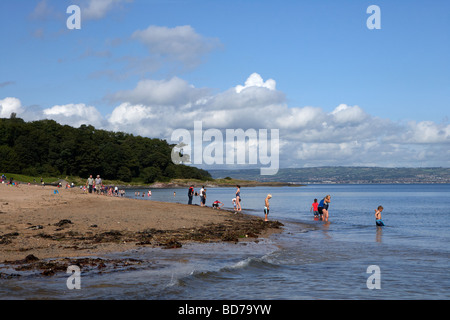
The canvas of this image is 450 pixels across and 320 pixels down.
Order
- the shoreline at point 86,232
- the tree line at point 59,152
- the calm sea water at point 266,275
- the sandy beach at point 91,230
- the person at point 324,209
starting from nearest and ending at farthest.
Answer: the calm sea water at point 266,275 < the shoreline at point 86,232 < the sandy beach at point 91,230 < the person at point 324,209 < the tree line at point 59,152

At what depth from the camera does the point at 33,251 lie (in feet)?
50.5

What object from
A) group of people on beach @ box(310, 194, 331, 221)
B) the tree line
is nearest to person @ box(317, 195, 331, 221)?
group of people on beach @ box(310, 194, 331, 221)

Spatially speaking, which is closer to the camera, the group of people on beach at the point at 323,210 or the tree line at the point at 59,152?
the group of people on beach at the point at 323,210

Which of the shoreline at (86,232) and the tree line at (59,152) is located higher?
the tree line at (59,152)

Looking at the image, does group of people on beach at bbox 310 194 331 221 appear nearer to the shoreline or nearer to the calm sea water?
the shoreline

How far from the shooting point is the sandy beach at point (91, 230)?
16.0 meters

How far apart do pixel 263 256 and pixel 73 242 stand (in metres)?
7.70

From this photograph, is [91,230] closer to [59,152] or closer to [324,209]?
[324,209]

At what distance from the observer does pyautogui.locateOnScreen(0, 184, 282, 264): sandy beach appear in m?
16.0

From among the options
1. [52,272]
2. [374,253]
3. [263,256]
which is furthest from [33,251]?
[374,253]

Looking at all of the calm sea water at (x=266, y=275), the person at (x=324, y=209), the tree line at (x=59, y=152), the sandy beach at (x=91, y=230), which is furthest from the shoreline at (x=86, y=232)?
the tree line at (x=59, y=152)

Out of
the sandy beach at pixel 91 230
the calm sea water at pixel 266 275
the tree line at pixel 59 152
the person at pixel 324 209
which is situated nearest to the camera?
the calm sea water at pixel 266 275

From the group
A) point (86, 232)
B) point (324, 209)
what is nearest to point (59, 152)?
point (324, 209)

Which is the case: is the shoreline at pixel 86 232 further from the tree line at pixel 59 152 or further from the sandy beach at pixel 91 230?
the tree line at pixel 59 152
